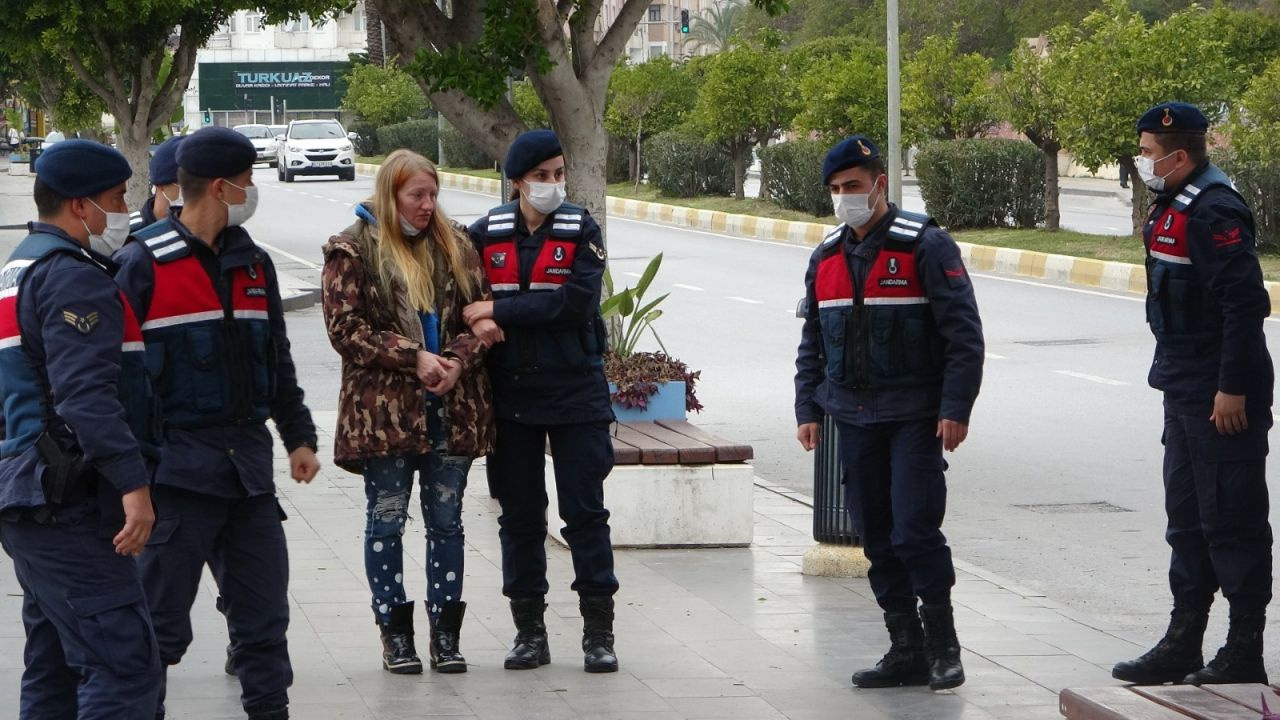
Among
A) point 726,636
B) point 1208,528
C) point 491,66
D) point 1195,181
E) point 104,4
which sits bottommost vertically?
point 726,636

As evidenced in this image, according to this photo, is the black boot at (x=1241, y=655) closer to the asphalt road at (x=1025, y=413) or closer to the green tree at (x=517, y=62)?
the asphalt road at (x=1025, y=413)

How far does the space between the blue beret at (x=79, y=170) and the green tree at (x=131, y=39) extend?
16691mm

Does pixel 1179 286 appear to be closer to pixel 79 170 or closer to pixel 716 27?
pixel 79 170

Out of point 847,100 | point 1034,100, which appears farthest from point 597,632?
point 847,100

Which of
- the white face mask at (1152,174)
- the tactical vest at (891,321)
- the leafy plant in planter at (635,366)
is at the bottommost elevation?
the leafy plant in planter at (635,366)

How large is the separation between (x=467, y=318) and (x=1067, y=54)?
18747mm

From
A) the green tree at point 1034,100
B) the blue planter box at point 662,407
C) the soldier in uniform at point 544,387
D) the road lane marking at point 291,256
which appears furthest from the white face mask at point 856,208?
the road lane marking at point 291,256

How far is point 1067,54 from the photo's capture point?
23000 millimetres

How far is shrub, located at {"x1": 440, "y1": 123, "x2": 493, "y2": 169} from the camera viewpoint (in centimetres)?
4853

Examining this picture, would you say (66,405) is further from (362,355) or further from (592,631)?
(592,631)

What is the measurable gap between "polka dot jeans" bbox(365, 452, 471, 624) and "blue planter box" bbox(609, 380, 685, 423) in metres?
2.67

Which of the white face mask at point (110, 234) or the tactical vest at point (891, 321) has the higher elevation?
the white face mask at point (110, 234)

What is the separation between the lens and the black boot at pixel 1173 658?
5637mm

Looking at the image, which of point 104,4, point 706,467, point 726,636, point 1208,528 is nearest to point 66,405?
point 726,636
